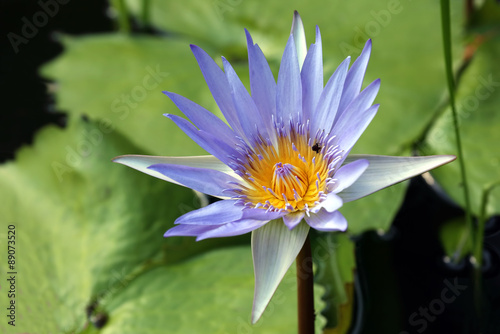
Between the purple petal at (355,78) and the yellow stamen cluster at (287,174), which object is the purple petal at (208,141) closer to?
the yellow stamen cluster at (287,174)

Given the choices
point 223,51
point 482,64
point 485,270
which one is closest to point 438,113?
point 482,64

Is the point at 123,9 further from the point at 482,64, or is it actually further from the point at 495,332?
the point at 495,332

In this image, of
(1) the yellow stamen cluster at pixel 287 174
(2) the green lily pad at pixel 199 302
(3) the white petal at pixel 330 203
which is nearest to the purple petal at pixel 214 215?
(1) the yellow stamen cluster at pixel 287 174

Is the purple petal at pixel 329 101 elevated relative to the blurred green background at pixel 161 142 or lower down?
elevated

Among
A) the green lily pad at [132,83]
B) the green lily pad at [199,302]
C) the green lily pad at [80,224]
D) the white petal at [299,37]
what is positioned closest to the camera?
the white petal at [299,37]

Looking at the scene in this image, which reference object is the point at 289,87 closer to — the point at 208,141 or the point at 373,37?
the point at 208,141
